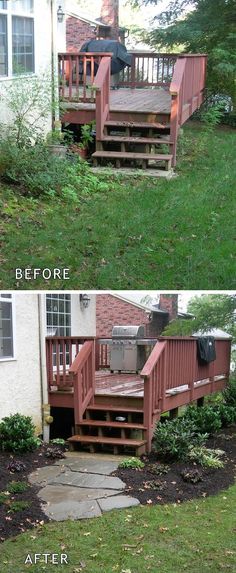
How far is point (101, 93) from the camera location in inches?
449

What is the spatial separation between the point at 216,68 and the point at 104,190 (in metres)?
7.37

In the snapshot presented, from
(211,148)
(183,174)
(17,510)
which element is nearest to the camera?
(17,510)

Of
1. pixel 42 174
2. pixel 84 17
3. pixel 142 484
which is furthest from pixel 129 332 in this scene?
pixel 84 17

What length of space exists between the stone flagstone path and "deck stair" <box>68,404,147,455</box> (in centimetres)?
34

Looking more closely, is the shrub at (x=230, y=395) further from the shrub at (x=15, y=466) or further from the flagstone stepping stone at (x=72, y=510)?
the flagstone stepping stone at (x=72, y=510)

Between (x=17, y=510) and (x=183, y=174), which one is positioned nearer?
(x=17, y=510)

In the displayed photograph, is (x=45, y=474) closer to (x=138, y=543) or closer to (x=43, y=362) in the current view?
(x=138, y=543)

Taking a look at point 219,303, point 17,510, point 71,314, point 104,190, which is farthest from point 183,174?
point 17,510

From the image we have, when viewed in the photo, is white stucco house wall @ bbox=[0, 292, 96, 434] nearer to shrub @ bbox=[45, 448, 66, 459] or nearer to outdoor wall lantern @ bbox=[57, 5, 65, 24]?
shrub @ bbox=[45, 448, 66, 459]

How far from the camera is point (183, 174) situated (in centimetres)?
1093

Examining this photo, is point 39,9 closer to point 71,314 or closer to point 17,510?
point 71,314

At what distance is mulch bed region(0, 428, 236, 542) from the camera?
6001mm

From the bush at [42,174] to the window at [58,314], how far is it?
8.11 feet

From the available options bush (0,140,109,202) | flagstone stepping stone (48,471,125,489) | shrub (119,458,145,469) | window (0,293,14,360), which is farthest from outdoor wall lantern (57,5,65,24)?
flagstone stepping stone (48,471,125,489)
